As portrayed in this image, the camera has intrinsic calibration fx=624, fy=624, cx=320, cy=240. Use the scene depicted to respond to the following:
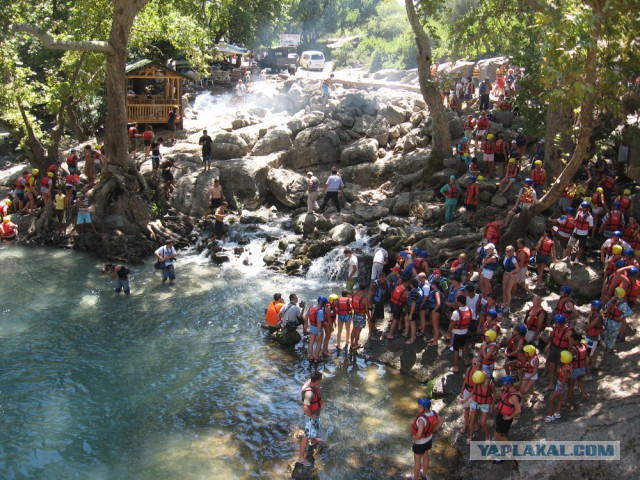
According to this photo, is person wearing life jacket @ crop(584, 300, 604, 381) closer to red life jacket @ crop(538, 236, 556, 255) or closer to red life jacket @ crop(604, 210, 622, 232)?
red life jacket @ crop(538, 236, 556, 255)

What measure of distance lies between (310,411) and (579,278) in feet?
27.1

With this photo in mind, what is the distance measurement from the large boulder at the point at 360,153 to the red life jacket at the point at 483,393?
17005 millimetres

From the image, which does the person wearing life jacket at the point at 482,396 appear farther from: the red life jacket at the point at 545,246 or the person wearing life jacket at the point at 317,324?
the red life jacket at the point at 545,246

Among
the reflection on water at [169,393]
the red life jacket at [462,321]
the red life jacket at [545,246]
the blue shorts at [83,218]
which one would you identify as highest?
the red life jacket at [545,246]

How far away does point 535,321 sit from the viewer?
13.5 meters

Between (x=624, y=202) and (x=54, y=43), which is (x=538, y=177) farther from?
(x=54, y=43)

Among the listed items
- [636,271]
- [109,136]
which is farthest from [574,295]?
[109,136]

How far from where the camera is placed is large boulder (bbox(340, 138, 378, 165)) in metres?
27.2

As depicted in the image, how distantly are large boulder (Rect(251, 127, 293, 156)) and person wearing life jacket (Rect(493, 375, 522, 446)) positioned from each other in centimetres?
1915

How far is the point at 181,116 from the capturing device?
102 feet

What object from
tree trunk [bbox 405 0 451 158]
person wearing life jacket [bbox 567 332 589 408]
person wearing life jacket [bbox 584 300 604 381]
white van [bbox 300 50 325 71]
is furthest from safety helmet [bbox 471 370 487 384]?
white van [bbox 300 50 325 71]

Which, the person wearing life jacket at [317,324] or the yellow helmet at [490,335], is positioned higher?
the yellow helmet at [490,335]

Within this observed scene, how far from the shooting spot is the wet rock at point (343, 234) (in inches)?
832

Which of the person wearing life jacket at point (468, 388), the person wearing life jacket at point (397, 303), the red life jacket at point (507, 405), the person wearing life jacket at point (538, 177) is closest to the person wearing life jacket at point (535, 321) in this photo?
the person wearing life jacket at point (468, 388)
